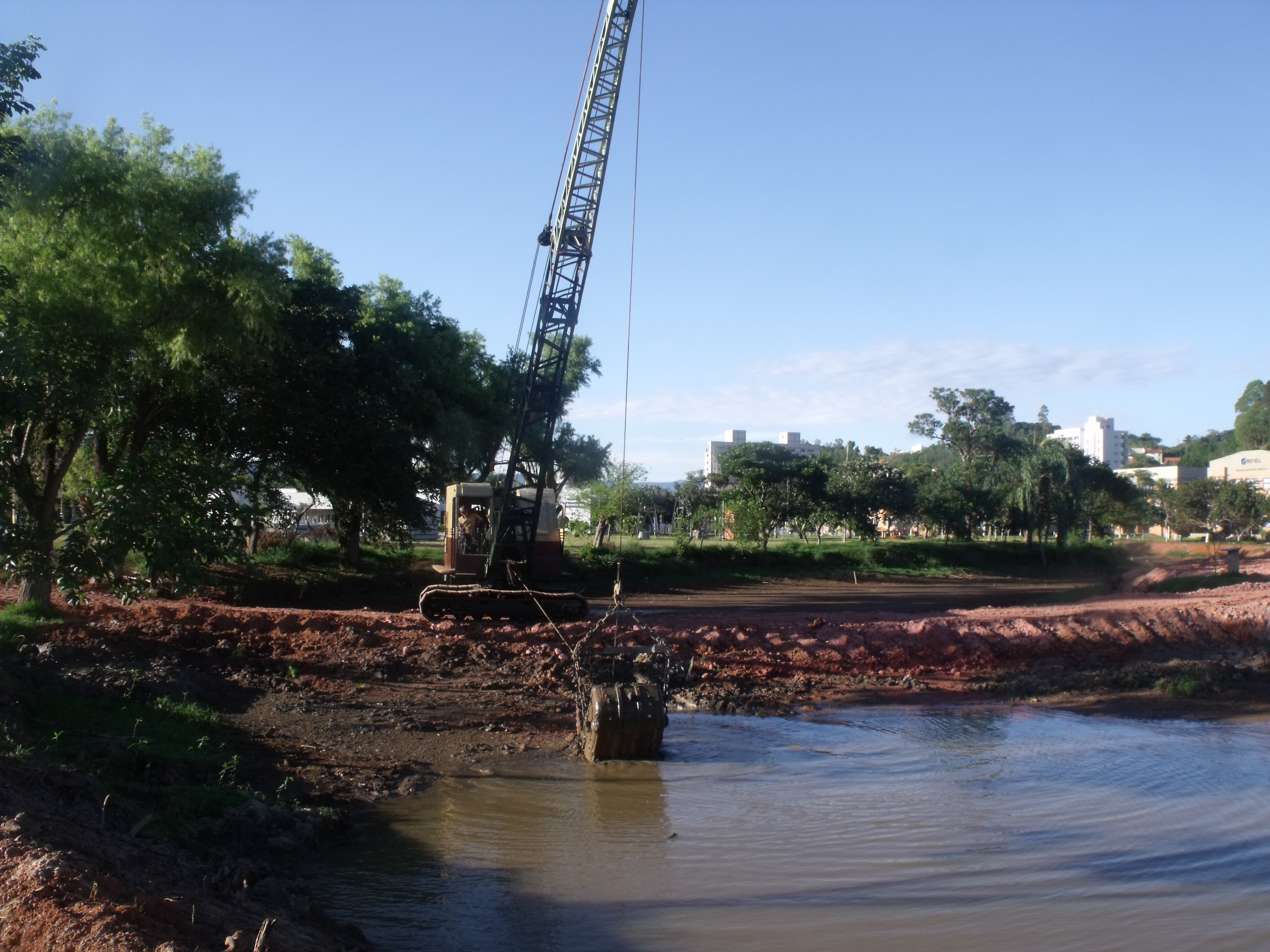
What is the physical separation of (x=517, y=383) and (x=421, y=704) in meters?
26.3

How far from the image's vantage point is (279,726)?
1164 centimetres

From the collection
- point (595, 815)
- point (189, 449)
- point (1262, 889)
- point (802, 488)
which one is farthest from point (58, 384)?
point (802, 488)

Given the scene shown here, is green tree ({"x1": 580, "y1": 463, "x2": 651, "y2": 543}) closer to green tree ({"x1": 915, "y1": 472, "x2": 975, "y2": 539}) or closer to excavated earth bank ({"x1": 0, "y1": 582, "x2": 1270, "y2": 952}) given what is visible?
green tree ({"x1": 915, "y1": 472, "x2": 975, "y2": 539})

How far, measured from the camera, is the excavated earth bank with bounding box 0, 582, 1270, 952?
209 inches

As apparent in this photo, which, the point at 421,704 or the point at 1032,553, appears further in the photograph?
the point at 1032,553

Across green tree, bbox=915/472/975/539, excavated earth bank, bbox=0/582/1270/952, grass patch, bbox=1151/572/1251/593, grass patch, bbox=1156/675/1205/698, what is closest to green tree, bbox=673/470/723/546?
green tree, bbox=915/472/975/539

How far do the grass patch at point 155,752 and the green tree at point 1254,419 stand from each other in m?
146

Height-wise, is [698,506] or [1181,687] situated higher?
[698,506]

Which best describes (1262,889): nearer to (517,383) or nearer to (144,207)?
(144,207)

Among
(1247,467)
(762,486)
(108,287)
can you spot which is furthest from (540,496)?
(1247,467)

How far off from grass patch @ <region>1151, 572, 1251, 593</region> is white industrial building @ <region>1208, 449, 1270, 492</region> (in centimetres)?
6650

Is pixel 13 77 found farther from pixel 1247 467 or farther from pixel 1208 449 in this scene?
pixel 1208 449

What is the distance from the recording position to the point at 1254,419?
136m

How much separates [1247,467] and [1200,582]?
79772 millimetres
